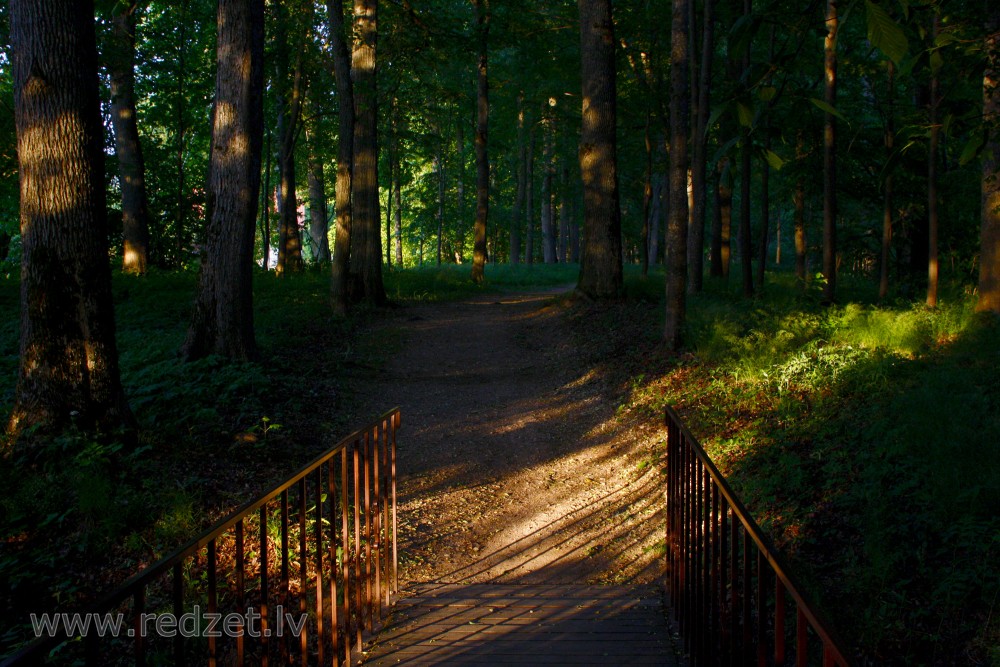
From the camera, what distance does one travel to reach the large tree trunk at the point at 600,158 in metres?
13.8

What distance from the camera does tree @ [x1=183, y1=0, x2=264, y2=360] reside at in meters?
9.16

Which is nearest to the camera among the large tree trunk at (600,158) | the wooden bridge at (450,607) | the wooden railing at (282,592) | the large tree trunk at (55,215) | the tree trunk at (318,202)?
the wooden railing at (282,592)

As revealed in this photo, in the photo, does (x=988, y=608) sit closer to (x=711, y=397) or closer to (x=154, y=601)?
(x=711, y=397)

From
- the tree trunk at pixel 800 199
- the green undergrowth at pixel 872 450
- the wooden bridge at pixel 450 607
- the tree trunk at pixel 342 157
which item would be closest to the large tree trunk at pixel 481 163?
the tree trunk at pixel 342 157

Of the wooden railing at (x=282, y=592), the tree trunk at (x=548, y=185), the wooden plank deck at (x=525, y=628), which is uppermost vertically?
the tree trunk at (x=548, y=185)

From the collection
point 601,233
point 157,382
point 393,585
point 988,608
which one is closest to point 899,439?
point 988,608

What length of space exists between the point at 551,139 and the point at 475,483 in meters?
27.2

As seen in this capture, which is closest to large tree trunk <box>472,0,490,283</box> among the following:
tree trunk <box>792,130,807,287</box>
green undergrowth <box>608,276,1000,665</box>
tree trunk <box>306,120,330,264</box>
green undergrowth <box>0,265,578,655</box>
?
tree trunk <box>306,120,330,264</box>

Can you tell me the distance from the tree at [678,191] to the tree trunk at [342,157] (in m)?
6.84

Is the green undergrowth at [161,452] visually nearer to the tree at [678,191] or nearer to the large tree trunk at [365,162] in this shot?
the large tree trunk at [365,162]

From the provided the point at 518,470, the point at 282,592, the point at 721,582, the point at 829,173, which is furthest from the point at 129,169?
the point at 721,582

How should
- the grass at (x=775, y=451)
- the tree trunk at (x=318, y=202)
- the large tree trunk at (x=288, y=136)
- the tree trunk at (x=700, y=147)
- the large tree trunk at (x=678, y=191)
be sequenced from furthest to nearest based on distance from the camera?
the tree trunk at (x=318, y=202) < the large tree trunk at (x=288, y=136) < the tree trunk at (x=700, y=147) < the large tree trunk at (x=678, y=191) < the grass at (x=775, y=451)

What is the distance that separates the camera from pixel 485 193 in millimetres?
22062

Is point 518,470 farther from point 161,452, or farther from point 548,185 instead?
point 548,185
